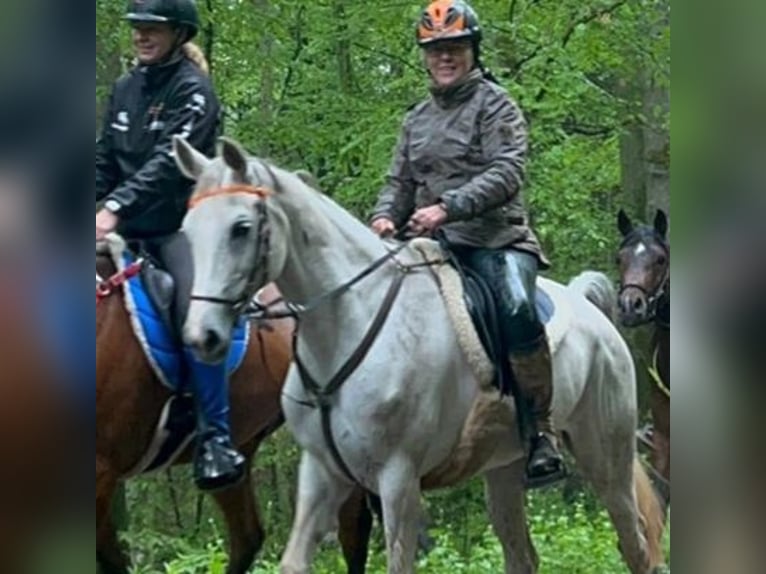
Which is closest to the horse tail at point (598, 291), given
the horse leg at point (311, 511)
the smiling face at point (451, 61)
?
the smiling face at point (451, 61)

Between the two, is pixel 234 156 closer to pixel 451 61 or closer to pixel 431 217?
pixel 431 217

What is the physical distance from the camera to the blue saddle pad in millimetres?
5137

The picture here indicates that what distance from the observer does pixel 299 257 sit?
500 cm

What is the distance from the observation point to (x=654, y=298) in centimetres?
657

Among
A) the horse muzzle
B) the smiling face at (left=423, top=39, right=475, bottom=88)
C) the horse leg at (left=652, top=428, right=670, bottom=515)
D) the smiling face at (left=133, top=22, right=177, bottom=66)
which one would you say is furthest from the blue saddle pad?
the horse leg at (left=652, top=428, right=670, bottom=515)

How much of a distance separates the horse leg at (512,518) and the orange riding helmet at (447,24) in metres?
1.91

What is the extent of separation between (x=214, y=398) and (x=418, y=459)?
82 cm

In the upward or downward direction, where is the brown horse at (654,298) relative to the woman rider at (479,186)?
downward

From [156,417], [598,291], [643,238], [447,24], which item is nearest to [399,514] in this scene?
[156,417]

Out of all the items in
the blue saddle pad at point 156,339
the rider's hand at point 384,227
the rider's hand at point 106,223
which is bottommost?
the blue saddle pad at point 156,339

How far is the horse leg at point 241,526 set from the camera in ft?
19.9

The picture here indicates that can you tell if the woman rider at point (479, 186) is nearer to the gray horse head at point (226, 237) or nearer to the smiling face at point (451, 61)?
the smiling face at point (451, 61)
